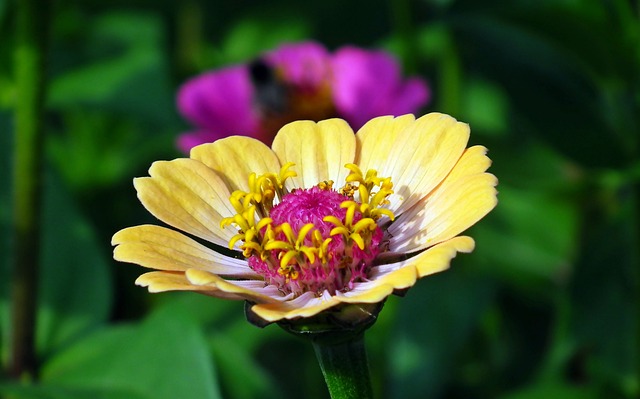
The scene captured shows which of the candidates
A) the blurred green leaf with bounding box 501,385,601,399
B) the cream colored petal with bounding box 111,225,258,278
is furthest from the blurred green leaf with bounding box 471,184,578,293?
the cream colored petal with bounding box 111,225,258,278

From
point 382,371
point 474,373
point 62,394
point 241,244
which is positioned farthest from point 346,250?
point 474,373

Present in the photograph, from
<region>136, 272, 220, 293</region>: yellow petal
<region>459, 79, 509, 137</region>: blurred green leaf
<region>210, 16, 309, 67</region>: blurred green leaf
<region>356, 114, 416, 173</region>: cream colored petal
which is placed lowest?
<region>459, 79, 509, 137</region>: blurred green leaf

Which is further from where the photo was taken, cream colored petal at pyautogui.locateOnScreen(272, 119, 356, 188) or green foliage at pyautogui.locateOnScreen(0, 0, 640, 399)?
green foliage at pyautogui.locateOnScreen(0, 0, 640, 399)

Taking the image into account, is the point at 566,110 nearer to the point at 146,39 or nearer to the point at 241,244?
the point at 241,244

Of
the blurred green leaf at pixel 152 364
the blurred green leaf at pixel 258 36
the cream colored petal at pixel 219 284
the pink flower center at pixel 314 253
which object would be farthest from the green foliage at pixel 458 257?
the cream colored petal at pixel 219 284

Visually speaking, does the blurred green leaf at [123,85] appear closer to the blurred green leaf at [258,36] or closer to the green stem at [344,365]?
the blurred green leaf at [258,36]

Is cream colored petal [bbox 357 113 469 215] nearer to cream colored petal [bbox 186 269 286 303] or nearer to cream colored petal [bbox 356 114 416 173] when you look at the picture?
cream colored petal [bbox 356 114 416 173]
